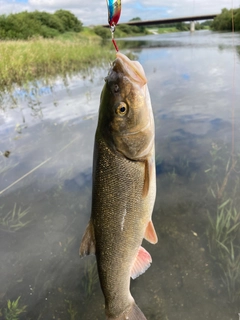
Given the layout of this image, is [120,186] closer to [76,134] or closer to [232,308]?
[232,308]

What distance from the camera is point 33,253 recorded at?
375 centimetres

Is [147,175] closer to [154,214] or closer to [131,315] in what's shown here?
[131,315]

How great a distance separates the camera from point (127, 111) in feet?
5.75

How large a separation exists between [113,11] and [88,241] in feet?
4.73

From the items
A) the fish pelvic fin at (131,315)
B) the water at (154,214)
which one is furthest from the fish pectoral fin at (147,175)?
the water at (154,214)

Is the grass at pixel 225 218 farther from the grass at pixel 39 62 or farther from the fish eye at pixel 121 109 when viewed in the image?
the grass at pixel 39 62

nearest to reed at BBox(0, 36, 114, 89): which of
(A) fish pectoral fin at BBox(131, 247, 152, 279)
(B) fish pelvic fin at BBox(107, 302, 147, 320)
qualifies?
(A) fish pectoral fin at BBox(131, 247, 152, 279)

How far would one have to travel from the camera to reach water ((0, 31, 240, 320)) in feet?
10.3

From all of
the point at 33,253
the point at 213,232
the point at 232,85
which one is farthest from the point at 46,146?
the point at 232,85

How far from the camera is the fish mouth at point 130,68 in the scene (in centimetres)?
164

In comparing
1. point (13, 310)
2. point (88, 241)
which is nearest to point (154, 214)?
point (13, 310)

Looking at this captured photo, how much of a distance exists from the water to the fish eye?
7.38 ft

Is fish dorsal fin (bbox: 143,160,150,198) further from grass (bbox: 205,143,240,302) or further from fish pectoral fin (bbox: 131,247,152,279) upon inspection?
grass (bbox: 205,143,240,302)

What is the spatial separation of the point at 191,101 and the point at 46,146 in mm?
4594
